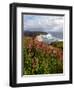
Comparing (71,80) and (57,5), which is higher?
(57,5)

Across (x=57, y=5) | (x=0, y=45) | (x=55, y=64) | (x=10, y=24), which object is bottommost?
(x=55, y=64)

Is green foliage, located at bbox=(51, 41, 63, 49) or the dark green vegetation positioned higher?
green foliage, located at bbox=(51, 41, 63, 49)

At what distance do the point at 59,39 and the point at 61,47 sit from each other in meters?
0.05

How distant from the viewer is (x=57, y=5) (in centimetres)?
169

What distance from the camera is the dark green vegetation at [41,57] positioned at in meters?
1.62

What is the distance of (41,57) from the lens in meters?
1.65

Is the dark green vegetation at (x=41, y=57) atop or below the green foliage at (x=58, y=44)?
below

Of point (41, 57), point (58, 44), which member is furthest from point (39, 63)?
point (58, 44)

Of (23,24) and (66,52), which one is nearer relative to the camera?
(23,24)

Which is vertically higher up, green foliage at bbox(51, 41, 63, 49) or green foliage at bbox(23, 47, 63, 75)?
green foliage at bbox(51, 41, 63, 49)

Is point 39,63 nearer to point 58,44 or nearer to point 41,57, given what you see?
point 41,57

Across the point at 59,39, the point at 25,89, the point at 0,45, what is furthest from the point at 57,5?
the point at 25,89

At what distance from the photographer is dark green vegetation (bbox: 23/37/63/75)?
63.8 inches

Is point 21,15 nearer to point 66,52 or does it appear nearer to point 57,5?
point 57,5
